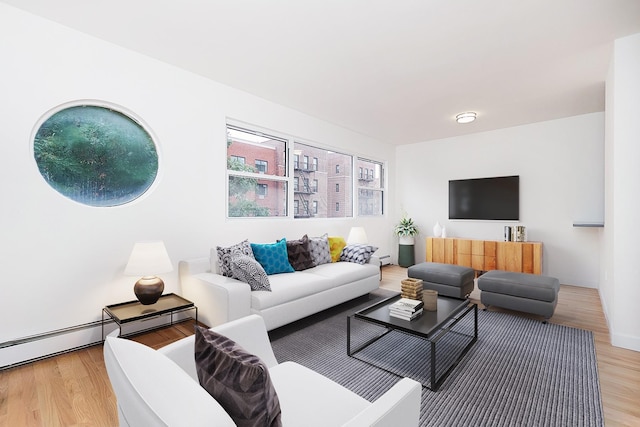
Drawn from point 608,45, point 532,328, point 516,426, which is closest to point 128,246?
point 516,426

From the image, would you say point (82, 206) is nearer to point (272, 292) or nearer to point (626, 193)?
point (272, 292)

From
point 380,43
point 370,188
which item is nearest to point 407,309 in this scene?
point 380,43

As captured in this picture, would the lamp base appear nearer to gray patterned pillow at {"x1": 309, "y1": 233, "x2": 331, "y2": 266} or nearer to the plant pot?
gray patterned pillow at {"x1": 309, "y1": 233, "x2": 331, "y2": 266}

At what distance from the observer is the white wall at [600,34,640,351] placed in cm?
258

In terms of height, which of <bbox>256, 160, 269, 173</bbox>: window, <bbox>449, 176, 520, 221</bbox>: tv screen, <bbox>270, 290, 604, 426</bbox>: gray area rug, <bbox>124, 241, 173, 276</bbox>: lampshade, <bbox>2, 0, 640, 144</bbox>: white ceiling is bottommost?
<bbox>270, 290, 604, 426</bbox>: gray area rug

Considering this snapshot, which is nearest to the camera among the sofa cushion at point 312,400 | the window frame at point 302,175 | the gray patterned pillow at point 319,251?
the sofa cushion at point 312,400

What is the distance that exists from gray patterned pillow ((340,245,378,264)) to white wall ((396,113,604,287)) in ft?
8.72

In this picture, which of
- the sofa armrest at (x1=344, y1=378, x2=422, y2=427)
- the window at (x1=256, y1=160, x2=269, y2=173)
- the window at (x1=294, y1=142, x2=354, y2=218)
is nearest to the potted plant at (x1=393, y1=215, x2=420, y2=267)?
the window at (x1=294, y1=142, x2=354, y2=218)

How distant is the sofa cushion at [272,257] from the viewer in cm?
339

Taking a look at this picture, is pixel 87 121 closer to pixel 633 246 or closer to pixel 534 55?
pixel 534 55

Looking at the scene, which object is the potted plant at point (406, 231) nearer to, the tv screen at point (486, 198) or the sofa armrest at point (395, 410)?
the tv screen at point (486, 198)

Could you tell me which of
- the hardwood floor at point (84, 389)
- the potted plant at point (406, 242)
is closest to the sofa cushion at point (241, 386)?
the hardwood floor at point (84, 389)

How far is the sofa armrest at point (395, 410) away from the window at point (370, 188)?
474 centimetres

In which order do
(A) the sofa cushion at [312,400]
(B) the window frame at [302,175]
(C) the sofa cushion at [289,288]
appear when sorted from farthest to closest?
(B) the window frame at [302,175] < (C) the sofa cushion at [289,288] < (A) the sofa cushion at [312,400]
